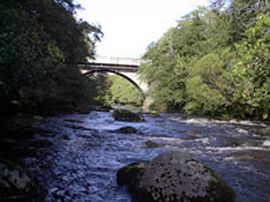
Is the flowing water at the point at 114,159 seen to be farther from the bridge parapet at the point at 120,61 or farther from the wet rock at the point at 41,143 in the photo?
the bridge parapet at the point at 120,61

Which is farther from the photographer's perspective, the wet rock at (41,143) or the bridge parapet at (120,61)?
the bridge parapet at (120,61)

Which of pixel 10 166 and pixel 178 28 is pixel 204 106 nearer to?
pixel 178 28

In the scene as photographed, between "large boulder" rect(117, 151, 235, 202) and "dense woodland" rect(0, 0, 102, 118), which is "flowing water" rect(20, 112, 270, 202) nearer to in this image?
"large boulder" rect(117, 151, 235, 202)

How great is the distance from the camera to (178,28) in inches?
1412

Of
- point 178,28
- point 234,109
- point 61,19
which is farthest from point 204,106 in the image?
point 61,19

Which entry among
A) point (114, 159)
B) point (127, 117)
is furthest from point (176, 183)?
point (127, 117)

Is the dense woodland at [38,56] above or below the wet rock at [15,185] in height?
above

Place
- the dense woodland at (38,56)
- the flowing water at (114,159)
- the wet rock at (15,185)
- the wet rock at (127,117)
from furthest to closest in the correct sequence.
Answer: the wet rock at (127,117)
the dense woodland at (38,56)
the flowing water at (114,159)
the wet rock at (15,185)

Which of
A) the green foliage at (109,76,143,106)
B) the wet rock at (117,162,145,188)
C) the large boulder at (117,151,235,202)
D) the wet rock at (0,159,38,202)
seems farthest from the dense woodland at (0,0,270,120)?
the green foliage at (109,76,143,106)

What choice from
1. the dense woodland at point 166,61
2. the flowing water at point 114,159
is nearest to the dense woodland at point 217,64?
the dense woodland at point 166,61

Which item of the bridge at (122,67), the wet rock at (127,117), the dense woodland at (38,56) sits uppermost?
the bridge at (122,67)

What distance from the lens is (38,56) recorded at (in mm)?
11734

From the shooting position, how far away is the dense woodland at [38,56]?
8.91 meters

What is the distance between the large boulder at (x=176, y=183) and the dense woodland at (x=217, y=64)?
1909mm
